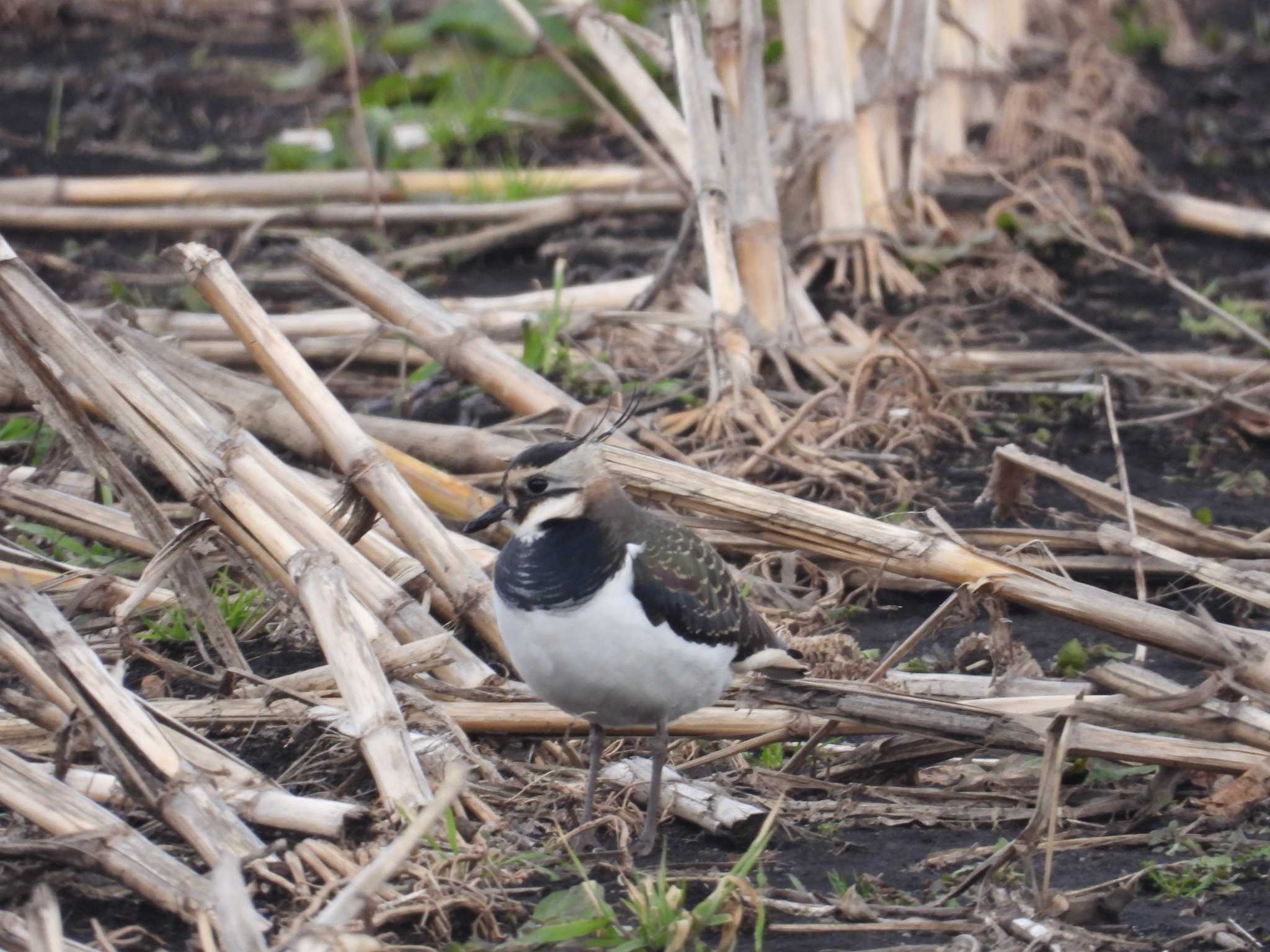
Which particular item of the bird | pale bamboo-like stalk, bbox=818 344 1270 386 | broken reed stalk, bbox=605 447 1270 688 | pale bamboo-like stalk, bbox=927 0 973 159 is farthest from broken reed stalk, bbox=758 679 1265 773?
pale bamboo-like stalk, bbox=927 0 973 159

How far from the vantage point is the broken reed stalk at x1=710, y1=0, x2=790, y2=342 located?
6.30m

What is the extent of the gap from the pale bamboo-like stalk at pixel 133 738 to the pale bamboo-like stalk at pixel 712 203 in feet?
10.3

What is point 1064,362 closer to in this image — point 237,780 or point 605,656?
point 605,656

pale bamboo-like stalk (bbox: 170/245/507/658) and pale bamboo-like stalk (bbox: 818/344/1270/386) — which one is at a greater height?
pale bamboo-like stalk (bbox: 170/245/507/658)

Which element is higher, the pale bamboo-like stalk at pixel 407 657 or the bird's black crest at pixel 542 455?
the bird's black crest at pixel 542 455

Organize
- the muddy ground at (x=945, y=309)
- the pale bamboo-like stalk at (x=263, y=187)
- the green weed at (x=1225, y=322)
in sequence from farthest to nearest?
the pale bamboo-like stalk at (x=263, y=187)
the green weed at (x=1225, y=322)
the muddy ground at (x=945, y=309)

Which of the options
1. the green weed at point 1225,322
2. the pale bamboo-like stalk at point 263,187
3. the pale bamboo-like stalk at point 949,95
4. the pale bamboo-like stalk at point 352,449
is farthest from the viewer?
the pale bamboo-like stalk at point 949,95

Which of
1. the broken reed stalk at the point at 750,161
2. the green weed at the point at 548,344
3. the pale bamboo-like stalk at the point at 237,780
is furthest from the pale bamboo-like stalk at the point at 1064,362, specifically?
the pale bamboo-like stalk at the point at 237,780

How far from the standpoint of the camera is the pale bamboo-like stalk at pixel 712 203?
6082mm

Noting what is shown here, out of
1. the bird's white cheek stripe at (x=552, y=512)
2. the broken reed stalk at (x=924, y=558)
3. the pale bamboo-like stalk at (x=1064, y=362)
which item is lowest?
the pale bamboo-like stalk at (x=1064, y=362)

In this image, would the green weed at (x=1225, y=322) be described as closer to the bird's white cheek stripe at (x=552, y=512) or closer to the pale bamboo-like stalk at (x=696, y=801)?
the pale bamboo-like stalk at (x=696, y=801)

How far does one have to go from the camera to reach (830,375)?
21.3ft

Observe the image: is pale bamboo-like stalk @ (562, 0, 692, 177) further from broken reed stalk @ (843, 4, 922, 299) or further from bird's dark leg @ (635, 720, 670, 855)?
bird's dark leg @ (635, 720, 670, 855)

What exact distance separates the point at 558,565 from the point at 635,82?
4036mm
